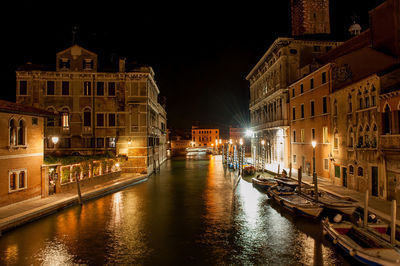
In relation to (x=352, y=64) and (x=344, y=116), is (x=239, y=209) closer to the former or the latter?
(x=344, y=116)

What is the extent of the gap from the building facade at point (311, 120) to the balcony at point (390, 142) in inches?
239

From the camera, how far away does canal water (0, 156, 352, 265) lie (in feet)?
35.4

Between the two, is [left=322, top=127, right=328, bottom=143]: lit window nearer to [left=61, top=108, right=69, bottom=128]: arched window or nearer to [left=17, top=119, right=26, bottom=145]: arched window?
[left=17, top=119, right=26, bottom=145]: arched window

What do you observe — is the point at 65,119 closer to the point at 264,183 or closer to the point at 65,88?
the point at 65,88

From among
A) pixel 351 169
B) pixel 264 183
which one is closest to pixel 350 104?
pixel 351 169

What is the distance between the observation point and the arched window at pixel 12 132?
16611 millimetres

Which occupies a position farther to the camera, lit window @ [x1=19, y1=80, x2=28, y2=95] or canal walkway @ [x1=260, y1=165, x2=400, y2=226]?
lit window @ [x1=19, y1=80, x2=28, y2=95]

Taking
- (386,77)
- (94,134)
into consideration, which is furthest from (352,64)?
(94,134)

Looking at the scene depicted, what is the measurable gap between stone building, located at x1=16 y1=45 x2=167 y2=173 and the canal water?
13.2 m

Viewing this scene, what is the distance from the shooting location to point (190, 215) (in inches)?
672

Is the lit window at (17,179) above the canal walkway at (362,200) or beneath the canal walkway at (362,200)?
above

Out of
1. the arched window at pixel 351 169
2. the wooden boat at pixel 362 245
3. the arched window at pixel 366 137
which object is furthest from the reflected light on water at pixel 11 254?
the arched window at pixel 351 169

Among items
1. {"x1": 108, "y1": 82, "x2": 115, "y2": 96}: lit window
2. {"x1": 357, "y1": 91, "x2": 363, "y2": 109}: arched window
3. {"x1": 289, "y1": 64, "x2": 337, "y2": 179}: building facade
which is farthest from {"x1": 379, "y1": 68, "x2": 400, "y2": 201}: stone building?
{"x1": 108, "y1": 82, "x2": 115, "y2": 96}: lit window

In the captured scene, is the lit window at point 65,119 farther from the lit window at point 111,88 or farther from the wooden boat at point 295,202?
the wooden boat at point 295,202
